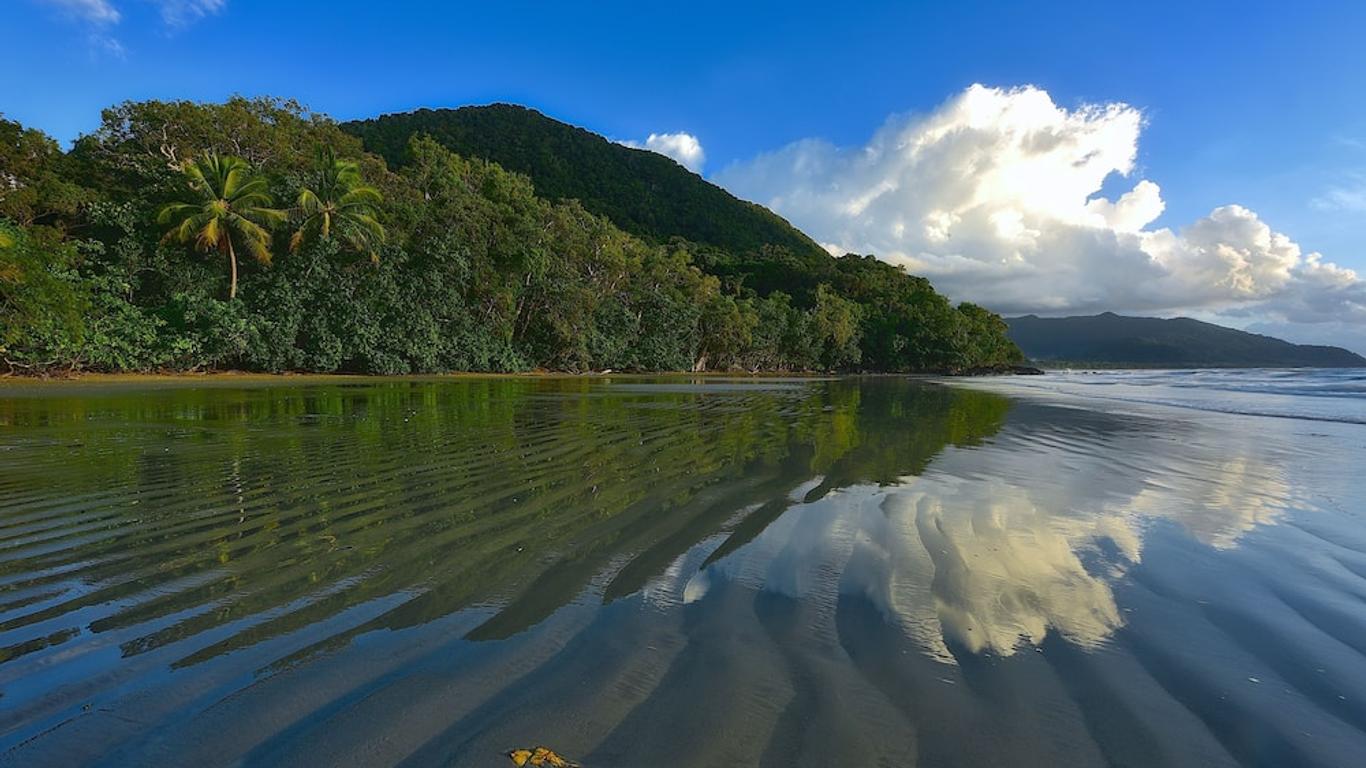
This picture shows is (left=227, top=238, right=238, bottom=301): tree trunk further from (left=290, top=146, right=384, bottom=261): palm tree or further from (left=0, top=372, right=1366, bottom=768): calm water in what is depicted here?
(left=0, top=372, right=1366, bottom=768): calm water

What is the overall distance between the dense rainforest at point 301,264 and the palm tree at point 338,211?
0.10 m

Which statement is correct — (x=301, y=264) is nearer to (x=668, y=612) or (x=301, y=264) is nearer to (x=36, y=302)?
(x=36, y=302)

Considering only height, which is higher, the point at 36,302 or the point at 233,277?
the point at 233,277

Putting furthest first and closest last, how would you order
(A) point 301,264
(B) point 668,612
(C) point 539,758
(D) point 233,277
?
(A) point 301,264
(D) point 233,277
(B) point 668,612
(C) point 539,758

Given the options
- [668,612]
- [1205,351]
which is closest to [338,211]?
[668,612]

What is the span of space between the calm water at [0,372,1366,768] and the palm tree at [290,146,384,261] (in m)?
29.2

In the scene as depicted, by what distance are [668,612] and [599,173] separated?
105 metres

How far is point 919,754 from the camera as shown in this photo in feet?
6.88

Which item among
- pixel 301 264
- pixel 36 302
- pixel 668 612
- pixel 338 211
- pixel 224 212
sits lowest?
pixel 668 612

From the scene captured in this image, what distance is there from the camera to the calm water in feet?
7.20

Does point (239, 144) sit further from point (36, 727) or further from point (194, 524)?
point (36, 727)

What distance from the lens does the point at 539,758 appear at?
79.1 inches

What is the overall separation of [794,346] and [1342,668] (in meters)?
71.8

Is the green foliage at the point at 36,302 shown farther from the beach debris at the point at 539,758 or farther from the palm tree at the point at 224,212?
the beach debris at the point at 539,758
